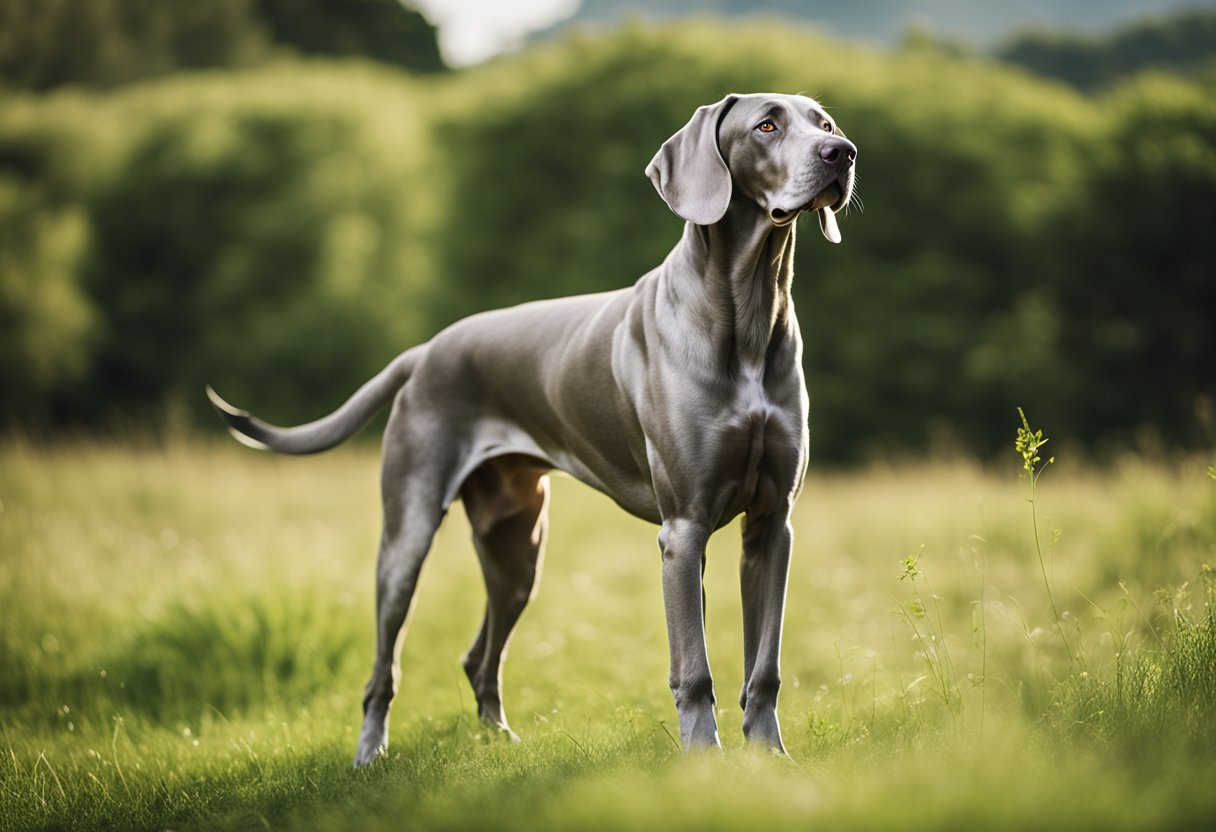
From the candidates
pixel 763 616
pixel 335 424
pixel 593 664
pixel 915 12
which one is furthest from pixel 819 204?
pixel 915 12

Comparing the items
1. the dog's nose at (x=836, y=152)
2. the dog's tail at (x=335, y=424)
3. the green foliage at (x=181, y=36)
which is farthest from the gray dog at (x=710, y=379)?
the green foliage at (x=181, y=36)

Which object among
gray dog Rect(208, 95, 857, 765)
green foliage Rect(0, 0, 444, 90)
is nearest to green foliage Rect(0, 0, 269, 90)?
green foliage Rect(0, 0, 444, 90)

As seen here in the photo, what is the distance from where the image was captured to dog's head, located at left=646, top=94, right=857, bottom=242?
11.7 ft

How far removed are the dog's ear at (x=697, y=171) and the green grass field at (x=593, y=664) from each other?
133 cm

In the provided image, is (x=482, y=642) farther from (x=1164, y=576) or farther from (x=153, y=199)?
(x=153, y=199)

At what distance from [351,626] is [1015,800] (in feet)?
16.8

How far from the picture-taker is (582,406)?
14.4 ft

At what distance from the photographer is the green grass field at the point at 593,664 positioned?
293cm

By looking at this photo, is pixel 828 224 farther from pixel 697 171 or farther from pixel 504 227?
pixel 504 227

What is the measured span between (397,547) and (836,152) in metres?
2.51

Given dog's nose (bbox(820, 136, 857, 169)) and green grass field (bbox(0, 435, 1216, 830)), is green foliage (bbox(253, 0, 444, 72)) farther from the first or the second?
dog's nose (bbox(820, 136, 857, 169))

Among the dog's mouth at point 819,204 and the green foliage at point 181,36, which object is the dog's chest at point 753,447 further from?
the green foliage at point 181,36

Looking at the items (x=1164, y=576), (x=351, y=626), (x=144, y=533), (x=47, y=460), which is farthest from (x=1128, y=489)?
(x=47, y=460)

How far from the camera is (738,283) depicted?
3797mm
